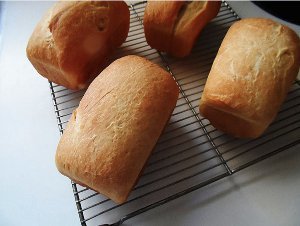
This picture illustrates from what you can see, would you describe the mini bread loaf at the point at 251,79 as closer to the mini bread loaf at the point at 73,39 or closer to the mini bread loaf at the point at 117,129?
the mini bread loaf at the point at 117,129

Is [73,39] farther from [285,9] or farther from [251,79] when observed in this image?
[285,9]

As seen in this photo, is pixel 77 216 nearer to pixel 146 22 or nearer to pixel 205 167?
pixel 205 167

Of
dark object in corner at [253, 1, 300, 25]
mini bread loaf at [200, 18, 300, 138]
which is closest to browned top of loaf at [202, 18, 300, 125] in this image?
mini bread loaf at [200, 18, 300, 138]

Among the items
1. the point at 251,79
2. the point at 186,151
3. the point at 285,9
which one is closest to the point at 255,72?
the point at 251,79

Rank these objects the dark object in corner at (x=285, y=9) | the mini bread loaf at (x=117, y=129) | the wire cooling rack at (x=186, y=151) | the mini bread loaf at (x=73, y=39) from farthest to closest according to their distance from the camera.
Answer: the dark object in corner at (x=285, y=9) → the mini bread loaf at (x=73, y=39) → the wire cooling rack at (x=186, y=151) → the mini bread loaf at (x=117, y=129)

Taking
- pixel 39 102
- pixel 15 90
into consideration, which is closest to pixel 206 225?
pixel 39 102

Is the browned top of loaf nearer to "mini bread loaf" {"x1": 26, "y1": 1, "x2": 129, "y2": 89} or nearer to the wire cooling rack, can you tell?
the wire cooling rack

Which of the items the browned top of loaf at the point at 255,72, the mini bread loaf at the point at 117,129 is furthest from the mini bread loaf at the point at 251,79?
the mini bread loaf at the point at 117,129
